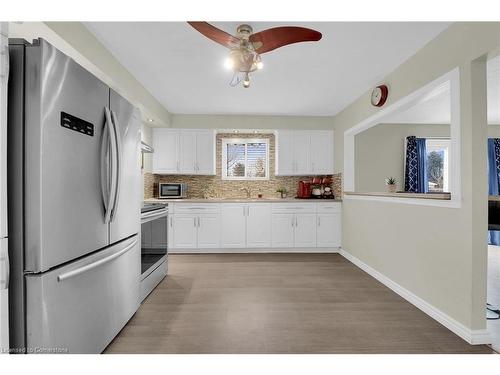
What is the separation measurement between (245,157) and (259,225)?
4.92ft

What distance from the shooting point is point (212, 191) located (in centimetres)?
511

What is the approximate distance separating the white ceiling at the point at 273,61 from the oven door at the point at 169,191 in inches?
55.0

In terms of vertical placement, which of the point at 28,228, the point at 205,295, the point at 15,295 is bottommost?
the point at 205,295

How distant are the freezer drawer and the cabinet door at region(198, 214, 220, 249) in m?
2.39

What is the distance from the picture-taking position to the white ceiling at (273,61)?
217 cm

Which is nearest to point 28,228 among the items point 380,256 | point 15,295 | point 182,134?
point 15,295

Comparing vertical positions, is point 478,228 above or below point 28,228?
below

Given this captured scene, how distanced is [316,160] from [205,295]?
313 centimetres

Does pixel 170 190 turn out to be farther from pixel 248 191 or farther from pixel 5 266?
pixel 5 266

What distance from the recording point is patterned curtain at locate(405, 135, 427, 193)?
16.9ft

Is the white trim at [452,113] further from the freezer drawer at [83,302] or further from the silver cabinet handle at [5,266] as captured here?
the silver cabinet handle at [5,266]

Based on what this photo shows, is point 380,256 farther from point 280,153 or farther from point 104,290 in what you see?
point 104,290

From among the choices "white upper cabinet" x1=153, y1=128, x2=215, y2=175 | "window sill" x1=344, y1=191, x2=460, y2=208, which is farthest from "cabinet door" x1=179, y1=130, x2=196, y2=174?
"window sill" x1=344, y1=191, x2=460, y2=208

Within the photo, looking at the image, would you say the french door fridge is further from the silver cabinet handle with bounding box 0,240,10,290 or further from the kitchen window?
the kitchen window
